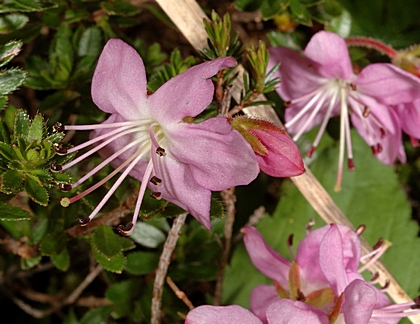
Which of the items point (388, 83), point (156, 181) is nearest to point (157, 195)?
point (156, 181)

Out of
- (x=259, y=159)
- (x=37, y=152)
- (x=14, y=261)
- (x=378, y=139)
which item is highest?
(x=37, y=152)

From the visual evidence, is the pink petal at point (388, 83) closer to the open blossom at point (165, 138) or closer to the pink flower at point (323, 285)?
the pink flower at point (323, 285)

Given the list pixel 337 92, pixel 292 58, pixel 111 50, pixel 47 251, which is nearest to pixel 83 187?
pixel 47 251

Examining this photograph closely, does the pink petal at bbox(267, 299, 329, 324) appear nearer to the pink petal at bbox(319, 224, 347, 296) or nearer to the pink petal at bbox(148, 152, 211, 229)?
the pink petal at bbox(319, 224, 347, 296)

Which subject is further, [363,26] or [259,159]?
[363,26]

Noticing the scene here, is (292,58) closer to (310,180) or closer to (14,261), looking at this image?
(310,180)

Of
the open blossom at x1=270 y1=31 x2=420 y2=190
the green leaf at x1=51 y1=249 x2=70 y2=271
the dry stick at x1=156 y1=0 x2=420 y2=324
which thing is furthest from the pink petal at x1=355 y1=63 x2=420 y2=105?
the green leaf at x1=51 y1=249 x2=70 y2=271

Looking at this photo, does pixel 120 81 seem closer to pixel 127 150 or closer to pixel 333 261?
pixel 127 150
